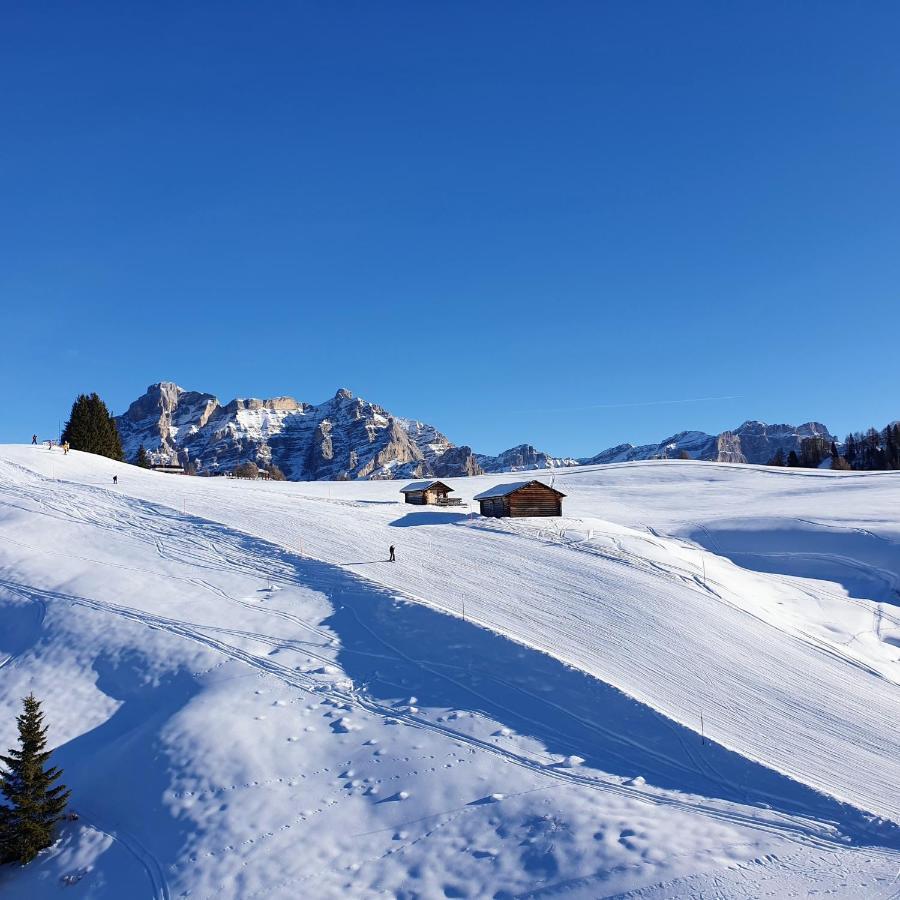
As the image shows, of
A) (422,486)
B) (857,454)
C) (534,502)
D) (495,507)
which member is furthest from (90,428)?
(857,454)

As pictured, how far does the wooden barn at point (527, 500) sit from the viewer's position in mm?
50531

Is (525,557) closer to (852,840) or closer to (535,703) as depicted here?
(535,703)

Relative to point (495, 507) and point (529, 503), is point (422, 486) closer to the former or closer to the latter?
point (495, 507)

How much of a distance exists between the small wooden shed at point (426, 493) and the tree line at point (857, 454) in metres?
91.7

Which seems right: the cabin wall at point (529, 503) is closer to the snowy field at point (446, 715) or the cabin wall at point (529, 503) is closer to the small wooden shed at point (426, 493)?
the small wooden shed at point (426, 493)

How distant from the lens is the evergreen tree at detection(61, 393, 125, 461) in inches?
3295

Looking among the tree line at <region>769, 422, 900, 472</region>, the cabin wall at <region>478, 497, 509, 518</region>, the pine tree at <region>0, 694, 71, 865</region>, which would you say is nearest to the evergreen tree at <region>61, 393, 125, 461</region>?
the cabin wall at <region>478, 497, 509, 518</region>

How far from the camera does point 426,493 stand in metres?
60.0

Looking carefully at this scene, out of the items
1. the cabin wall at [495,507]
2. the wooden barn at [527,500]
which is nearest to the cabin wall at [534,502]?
the wooden barn at [527,500]

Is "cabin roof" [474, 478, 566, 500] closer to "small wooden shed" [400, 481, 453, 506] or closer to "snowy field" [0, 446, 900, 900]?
"small wooden shed" [400, 481, 453, 506]

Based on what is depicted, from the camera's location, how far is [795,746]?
710 inches

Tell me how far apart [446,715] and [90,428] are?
267 ft

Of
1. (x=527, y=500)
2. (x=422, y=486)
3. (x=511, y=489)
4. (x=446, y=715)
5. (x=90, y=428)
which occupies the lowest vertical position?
(x=446, y=715)

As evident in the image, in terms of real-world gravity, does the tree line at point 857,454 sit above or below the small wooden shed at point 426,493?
above
